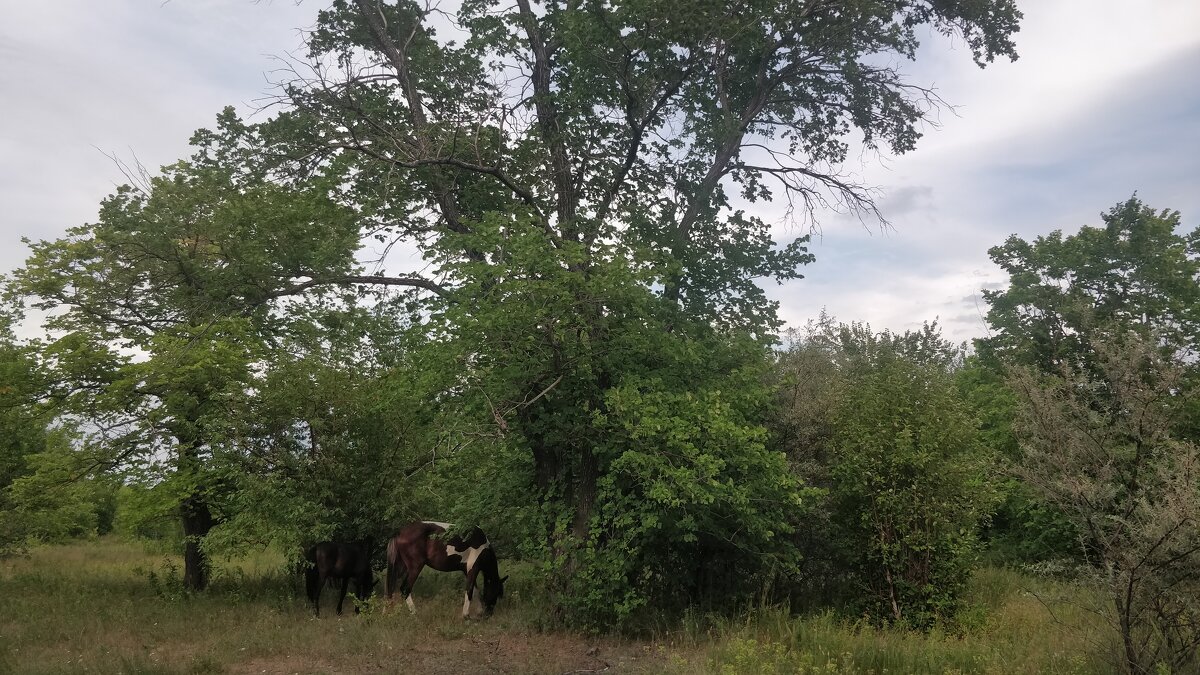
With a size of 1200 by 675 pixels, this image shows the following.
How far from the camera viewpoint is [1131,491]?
8133 mm

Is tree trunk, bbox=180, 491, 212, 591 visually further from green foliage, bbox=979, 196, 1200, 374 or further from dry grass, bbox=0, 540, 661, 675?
green foliage, bbox=979, 196, 1200, 374

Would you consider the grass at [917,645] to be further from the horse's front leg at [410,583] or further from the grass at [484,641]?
the horse's front leg at [410,583]

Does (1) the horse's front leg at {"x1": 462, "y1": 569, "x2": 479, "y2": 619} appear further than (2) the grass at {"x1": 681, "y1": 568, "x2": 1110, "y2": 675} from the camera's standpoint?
Yes

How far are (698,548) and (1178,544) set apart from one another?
7.18 metres

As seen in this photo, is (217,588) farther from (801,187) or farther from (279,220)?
(801,187)

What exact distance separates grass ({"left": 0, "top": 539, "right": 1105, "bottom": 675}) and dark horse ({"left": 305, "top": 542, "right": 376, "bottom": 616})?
1.70 ft

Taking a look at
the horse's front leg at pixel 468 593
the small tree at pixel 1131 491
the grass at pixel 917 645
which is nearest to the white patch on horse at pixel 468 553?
the horse's front leg at pixel 468 593

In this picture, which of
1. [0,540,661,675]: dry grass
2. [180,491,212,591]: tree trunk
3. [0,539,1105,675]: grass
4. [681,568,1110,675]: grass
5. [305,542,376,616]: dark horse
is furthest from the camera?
[180,491,212,591]: tree trunk

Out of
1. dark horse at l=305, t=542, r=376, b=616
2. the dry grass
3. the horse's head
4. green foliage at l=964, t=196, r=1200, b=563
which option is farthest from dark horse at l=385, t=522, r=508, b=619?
green foliage at l=964, t=196, r=1200, b=563

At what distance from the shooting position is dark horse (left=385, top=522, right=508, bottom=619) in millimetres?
13734

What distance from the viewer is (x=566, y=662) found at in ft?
33.8

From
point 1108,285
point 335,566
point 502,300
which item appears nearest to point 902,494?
point 502,300

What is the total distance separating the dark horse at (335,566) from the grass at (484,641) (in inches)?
20.4

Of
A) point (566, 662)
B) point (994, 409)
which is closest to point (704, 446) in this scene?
point (566, 662)
